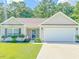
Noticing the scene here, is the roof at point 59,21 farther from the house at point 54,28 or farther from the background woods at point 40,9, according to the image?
the background woods at point 40,9

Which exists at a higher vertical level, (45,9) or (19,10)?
(45,9)

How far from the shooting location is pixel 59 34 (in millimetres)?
39625

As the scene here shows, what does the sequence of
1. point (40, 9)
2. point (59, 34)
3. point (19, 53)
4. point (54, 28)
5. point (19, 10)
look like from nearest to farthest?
point (19, 53) < point (59, 34) < point (54, 28) < point (40, 9) < point (19, 10)

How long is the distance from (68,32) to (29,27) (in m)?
7.95

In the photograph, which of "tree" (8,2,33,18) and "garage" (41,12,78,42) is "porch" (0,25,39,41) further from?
"tree" (8,2,33,18)

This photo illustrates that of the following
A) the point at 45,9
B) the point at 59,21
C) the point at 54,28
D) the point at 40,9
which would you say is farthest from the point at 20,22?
the point at 45,9

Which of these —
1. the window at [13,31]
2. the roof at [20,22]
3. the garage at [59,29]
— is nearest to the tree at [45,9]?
the roof at [20,22]

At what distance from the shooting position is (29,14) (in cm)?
7025

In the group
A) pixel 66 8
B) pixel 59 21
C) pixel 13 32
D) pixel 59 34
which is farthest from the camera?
pixel 66 8

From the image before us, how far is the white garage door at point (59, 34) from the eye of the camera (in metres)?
39.5

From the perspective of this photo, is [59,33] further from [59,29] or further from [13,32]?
[13,32]

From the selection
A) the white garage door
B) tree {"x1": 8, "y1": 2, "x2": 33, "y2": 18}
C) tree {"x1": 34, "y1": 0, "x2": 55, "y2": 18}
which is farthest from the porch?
tree {"x1": 8, "y1": 2, "x2": 33, "y2": 18}

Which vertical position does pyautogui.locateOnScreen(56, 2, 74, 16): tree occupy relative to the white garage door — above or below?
above

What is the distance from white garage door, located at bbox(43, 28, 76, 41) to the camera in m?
39.5
